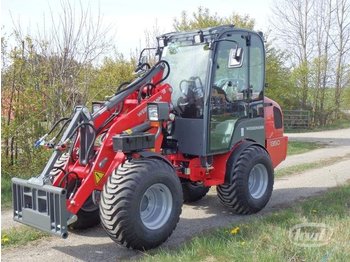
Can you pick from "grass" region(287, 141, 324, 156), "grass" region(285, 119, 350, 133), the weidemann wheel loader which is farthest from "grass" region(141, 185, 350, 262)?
"grass" region(285, 119, 350, 133)

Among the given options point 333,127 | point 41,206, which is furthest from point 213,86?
point 333,127

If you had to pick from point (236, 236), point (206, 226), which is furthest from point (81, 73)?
point (236, 236)

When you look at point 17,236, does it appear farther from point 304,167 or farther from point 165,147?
point 304,167

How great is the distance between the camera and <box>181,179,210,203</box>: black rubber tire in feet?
23.7

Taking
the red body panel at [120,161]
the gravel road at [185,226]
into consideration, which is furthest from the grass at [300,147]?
the red body panel at [120,161]

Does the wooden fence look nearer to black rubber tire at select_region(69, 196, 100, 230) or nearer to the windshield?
the windshield

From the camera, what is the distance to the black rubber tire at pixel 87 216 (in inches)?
226

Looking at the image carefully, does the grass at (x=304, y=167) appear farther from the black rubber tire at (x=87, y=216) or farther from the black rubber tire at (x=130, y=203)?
the black rubber tire at (x=130, y=203)

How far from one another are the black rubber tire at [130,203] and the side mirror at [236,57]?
176 cm

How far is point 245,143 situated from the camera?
667cm

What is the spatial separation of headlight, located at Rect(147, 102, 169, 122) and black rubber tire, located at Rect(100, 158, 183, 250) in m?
0.65

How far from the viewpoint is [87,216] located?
A: 5805 mm

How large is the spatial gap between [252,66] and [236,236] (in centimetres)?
275

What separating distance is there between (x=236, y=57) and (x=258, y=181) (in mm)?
2094
